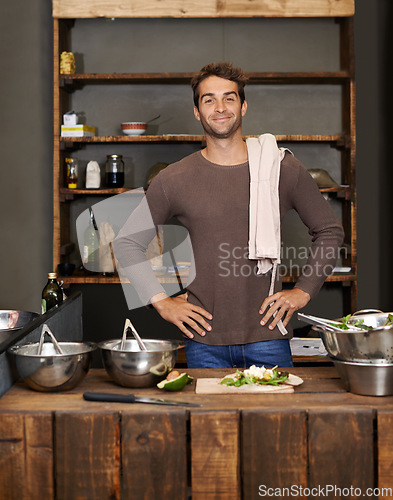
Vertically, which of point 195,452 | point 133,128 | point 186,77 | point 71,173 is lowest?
point 195,452

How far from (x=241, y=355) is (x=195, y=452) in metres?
0.69

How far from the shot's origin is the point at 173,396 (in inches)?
65.5

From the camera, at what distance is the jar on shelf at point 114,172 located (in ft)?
13.7

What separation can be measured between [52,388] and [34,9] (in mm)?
3265

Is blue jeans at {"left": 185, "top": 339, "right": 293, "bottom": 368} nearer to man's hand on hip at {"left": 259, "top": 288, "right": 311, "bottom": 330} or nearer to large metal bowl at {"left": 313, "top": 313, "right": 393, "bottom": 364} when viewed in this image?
man's hand on hip at {"left": 259, "top": 288, "right": 311, "bottom": 330}

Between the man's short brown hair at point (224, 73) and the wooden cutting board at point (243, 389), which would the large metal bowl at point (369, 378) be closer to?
the wooden cutting board at point (243, 389)

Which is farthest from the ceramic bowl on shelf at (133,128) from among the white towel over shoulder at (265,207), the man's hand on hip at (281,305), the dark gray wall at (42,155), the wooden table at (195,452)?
the wooden table at (195,452)

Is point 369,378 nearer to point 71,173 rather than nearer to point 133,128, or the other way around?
point 133,128

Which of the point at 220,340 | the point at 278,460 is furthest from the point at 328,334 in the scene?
the point at 220,340

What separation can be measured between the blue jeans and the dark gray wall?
223cm

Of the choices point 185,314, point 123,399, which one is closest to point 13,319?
point 185,314

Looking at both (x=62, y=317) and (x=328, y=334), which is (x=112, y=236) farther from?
(x=328, y=334)

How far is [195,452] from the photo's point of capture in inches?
58.7

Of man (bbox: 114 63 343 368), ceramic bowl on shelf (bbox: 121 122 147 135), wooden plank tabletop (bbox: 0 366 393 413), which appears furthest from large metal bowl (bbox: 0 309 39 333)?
ceramic bowl on shelf (bbox: 121 122 147 135)
